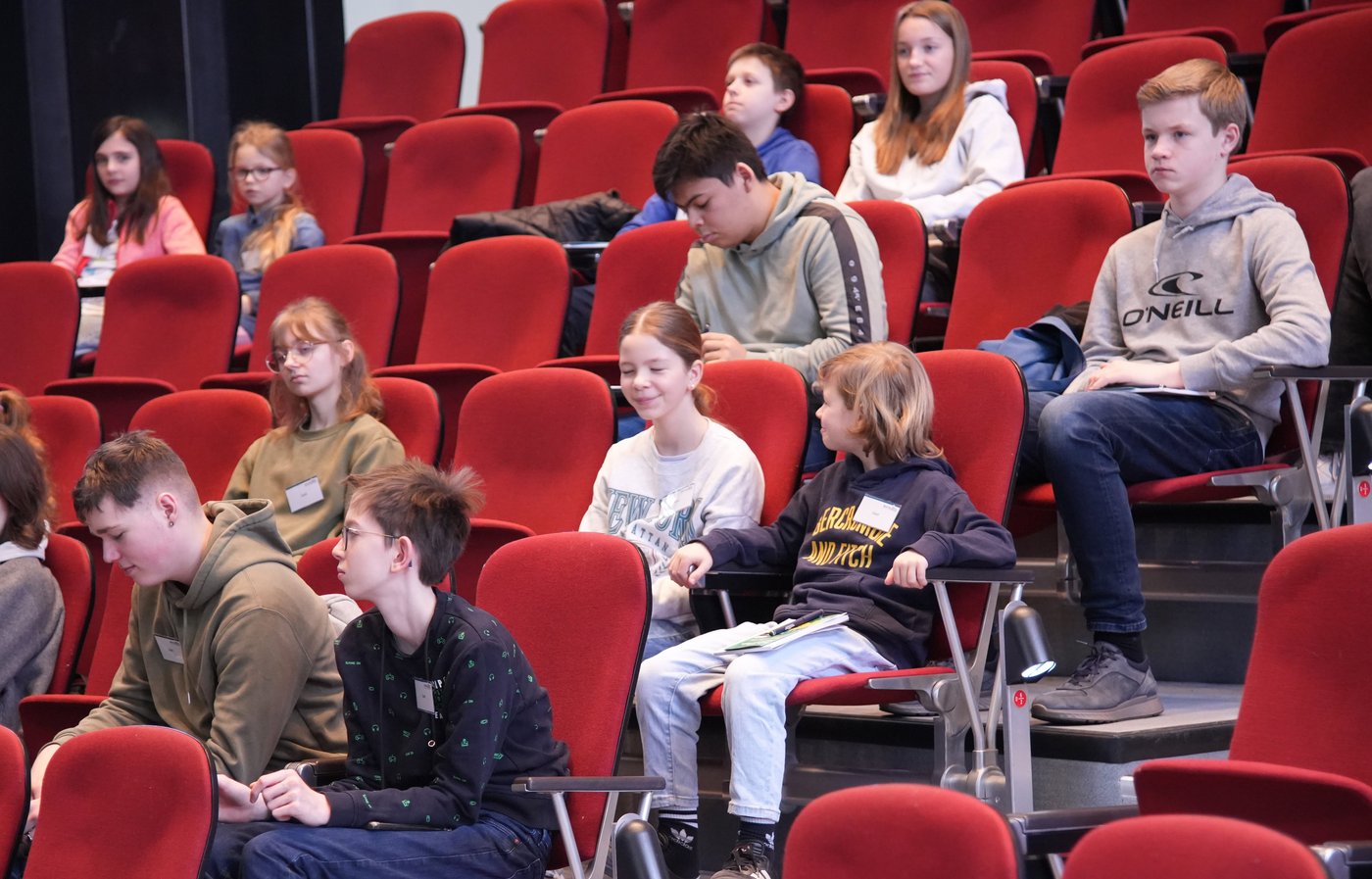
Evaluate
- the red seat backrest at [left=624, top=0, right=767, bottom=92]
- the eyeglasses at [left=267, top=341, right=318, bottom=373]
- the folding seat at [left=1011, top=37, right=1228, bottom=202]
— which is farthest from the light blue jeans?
the red seat backrest at [left=624, top=0, right=767, bottom=92]

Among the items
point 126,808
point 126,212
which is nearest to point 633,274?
point 126,808

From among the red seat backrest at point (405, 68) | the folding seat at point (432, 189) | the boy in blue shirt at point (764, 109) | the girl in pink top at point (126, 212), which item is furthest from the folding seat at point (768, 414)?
the red seat backrest at point (405, 68)

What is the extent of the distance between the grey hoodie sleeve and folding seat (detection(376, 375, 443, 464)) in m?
1.58

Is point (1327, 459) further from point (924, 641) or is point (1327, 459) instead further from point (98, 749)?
point (98, 749)

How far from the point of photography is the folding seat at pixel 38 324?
15.4 feet

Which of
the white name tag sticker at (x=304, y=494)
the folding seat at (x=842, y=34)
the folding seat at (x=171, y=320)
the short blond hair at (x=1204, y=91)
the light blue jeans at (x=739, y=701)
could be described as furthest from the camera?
the folding seat at (x=842, y=34)

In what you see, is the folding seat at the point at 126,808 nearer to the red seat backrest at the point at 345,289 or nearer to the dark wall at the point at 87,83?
the red seat backrest at the point at 345,289

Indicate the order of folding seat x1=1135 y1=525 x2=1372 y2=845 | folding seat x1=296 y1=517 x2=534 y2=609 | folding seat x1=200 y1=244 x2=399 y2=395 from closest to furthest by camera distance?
folding seat x1=1135 y1=525 x2=1372 y2=845 < folding seat x1=296 y1=517 x2=534 y2=609 < folding seat x1=200 y1=244 x2=399 y2=395

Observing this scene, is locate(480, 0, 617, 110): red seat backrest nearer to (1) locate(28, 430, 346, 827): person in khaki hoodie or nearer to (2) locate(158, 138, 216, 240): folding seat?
(2) locate(158, 138, 216, 240): folding seat

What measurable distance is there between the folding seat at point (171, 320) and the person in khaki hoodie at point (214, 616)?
2038 mm

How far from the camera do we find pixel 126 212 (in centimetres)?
529

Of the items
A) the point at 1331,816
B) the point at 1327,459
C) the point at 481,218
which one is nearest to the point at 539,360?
the point at 481,218

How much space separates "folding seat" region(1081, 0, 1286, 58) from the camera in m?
4.43

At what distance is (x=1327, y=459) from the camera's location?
3.00 m
